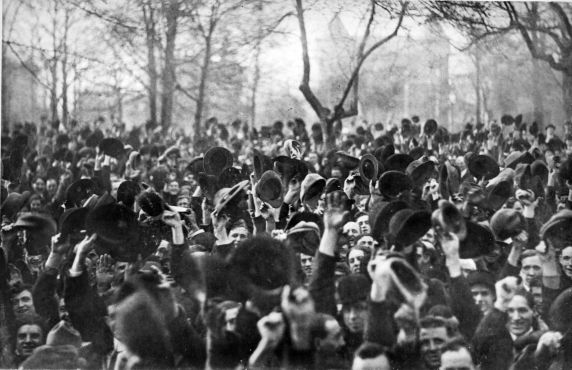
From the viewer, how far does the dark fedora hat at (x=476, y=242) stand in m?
6.39

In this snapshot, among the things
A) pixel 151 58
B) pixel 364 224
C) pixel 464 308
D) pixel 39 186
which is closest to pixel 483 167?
pixel 364 224

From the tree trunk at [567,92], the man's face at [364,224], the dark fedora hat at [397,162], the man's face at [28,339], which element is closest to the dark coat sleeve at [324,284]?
the man's face at [364,224]

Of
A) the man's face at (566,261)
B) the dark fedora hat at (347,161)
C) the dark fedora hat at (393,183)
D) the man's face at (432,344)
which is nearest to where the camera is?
the man's face at (432,344)

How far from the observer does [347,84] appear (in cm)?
761

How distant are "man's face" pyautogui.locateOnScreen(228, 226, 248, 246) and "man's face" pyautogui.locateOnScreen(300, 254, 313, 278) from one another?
58 cm

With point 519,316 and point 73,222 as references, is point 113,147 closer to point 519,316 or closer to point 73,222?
point 73,222

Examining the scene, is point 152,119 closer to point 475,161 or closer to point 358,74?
point 358,74

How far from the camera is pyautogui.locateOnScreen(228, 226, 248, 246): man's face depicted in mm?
6648

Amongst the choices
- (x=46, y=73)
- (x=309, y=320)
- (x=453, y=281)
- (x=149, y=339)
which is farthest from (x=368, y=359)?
(x=46, y=73)

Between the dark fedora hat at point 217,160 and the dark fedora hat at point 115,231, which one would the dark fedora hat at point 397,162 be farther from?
the dark fedora hat at point 115,231

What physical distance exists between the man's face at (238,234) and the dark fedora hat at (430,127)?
7.61 feet

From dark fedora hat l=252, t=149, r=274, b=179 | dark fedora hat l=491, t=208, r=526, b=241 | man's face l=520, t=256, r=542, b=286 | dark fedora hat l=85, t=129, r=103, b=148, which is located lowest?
man's face l=520, t=256, r=542, b=286

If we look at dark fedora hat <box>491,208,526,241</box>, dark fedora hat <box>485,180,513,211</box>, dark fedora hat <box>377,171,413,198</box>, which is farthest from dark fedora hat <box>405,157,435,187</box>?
dark fedora hat <box>491,208,526,241</box>

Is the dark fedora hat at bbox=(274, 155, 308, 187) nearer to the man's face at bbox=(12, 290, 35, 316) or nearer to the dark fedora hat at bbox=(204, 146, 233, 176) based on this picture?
the dark fedora hat at bbox=(204, 146, 233, 176)
